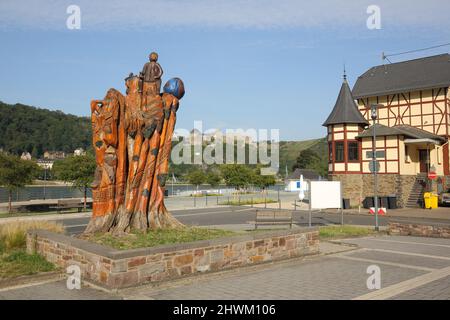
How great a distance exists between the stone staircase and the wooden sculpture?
24333 millimetres

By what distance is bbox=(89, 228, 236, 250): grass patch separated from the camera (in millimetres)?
8672

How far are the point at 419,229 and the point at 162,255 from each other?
1168 cm

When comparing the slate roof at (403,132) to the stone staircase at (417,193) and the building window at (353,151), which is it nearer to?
the building window at (353,151)

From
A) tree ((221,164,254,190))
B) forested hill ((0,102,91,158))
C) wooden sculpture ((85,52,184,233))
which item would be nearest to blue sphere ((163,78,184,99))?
wooden sculpture ((85,52,184,233))

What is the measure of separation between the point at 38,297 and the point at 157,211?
4.29 meters

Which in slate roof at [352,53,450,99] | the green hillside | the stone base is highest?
the green hillside

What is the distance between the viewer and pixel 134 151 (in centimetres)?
1009

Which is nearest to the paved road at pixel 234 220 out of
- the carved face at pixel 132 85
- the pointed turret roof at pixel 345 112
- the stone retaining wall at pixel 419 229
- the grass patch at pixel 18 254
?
the stone retaining wall at pixel 419 229

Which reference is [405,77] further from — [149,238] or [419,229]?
[149,238]

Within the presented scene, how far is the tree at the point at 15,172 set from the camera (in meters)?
24.6

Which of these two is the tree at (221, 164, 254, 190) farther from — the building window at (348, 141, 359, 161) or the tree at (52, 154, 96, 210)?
the tree at (52, 154, 96, 210)

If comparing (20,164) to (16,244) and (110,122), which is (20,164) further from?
(110,122)

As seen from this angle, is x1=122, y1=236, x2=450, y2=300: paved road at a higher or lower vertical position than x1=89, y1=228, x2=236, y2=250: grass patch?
lower

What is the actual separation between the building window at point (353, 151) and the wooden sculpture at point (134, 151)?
934 inches
